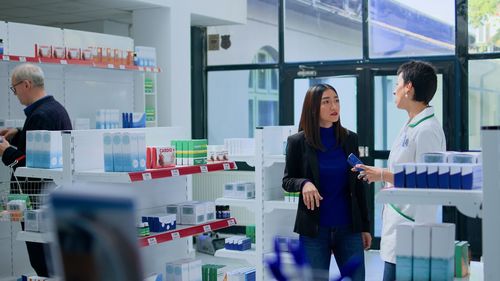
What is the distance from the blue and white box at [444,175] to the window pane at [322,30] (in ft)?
19.9

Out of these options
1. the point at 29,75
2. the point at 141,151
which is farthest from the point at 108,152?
the point at 29,75

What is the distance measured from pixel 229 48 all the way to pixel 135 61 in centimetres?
226

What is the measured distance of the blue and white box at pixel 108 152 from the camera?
4.23 meters

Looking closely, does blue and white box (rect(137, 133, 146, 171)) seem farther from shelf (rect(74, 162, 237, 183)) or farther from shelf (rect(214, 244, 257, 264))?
shelf (rect(214, 244, 257, 264))

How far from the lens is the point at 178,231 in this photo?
4664 mm

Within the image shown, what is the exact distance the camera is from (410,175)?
2471mm

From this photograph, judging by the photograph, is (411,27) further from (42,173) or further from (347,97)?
(42,173)

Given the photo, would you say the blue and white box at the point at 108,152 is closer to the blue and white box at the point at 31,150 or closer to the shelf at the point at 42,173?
the shelf at the point at 42,173

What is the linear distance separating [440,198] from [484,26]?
19.1ft

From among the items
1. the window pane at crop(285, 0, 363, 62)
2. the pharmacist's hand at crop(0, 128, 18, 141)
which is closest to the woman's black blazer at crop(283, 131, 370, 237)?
the pharmacist's hand at crop(0, 128, 18, 141)

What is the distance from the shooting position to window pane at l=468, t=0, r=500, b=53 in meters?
7.59

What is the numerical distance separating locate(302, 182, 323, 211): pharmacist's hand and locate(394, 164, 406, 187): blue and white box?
853 millimetres

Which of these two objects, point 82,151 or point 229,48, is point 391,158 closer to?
point 82,151

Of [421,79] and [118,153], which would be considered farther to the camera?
[118,153]
